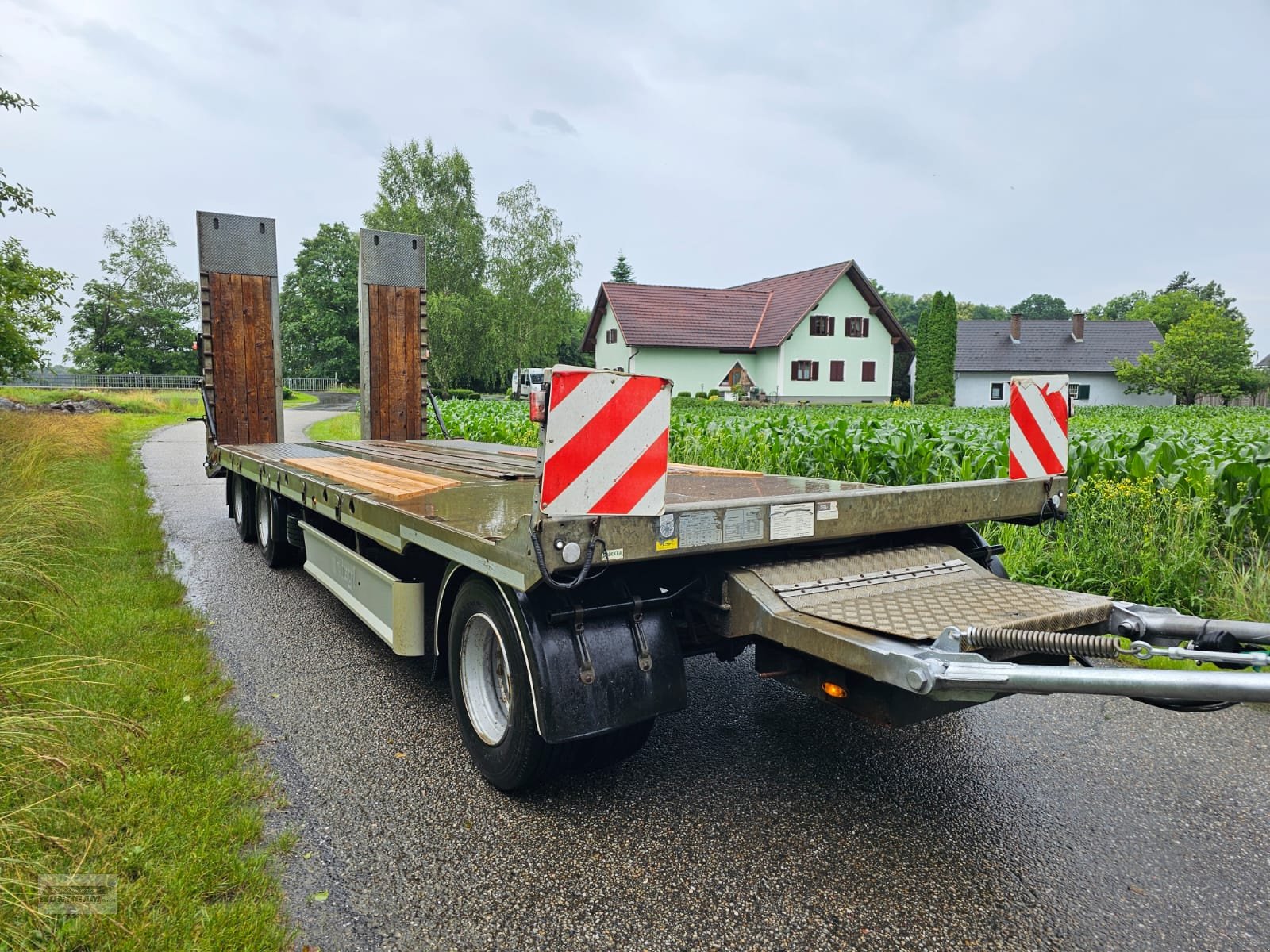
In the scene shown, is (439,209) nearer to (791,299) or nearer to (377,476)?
(791,299)

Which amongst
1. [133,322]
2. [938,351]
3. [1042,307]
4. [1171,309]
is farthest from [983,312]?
[133,322]

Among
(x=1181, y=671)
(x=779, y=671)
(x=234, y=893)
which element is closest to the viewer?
(x=1181, y=671)

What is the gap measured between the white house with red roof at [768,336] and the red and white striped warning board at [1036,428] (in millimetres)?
41566

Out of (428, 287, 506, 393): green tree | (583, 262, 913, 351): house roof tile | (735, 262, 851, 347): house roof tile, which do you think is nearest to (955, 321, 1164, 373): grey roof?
(583, 262, 913, 351): house roof tile

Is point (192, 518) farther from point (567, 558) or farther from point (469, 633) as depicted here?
point (567, 558)

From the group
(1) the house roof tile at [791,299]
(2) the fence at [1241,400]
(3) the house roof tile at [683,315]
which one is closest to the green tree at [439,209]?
(3) the house roof tile at [683,315]

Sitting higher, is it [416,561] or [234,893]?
[416,561]

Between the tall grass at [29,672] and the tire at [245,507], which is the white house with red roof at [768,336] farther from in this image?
the tall grass at [29,672]

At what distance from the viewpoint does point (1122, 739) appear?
365 cm

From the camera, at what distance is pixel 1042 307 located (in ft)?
401

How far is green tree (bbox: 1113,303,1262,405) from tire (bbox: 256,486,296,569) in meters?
53.7

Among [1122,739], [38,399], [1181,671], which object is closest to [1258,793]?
[1122,739]

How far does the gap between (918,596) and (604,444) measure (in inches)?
48.7

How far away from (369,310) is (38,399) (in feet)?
110
